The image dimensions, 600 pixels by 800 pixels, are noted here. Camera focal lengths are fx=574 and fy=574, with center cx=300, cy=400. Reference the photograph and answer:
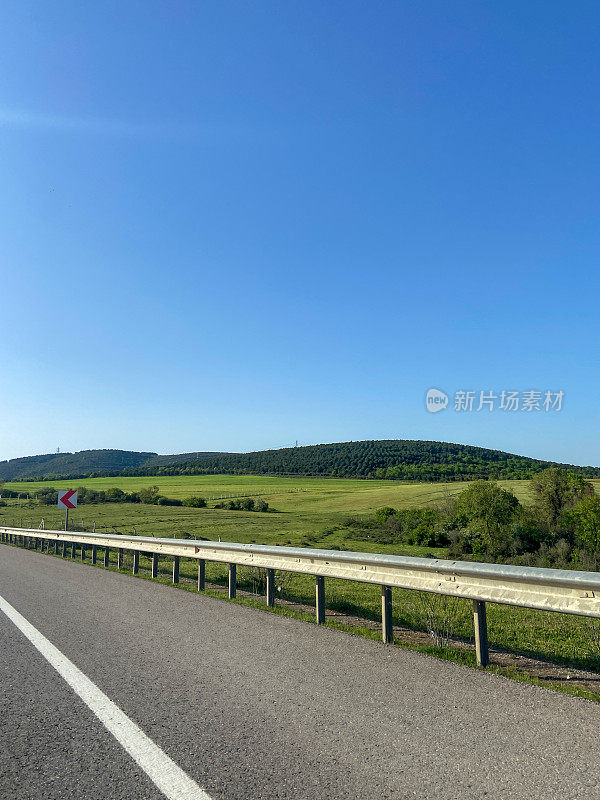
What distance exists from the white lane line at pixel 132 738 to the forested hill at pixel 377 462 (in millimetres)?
78865

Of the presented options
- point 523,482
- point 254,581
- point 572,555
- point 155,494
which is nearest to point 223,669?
point 254,581

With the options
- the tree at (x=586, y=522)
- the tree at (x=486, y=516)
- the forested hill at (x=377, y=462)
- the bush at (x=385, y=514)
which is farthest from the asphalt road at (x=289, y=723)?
the forested hill at (x=377, y=462)

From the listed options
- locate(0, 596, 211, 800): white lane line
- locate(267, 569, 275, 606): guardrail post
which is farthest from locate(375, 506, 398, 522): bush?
locate(0, 596, 211, 800): white lane line

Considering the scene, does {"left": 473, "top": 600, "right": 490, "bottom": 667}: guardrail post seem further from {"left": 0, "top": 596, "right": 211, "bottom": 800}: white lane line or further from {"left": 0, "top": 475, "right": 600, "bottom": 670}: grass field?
{"left": 0, "top": 596, "right": 211, "bottom": 800}: white lane line

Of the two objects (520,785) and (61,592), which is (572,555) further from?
(520,785)

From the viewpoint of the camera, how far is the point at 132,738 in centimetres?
365

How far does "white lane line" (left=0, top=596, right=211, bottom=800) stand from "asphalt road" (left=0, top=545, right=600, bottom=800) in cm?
5

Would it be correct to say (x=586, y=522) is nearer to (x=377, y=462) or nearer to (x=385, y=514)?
(x=385, y=514)

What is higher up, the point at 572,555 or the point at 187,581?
the point at 187,581

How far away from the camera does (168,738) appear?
366cm

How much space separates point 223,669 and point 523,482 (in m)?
75.1

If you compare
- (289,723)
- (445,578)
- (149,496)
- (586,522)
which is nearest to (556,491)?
(586,522)

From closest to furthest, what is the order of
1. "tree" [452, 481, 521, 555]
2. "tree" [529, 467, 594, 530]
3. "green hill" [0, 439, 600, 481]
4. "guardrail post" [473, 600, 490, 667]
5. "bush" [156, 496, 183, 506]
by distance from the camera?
1. "guardrail post" [473, 600, 490, 667]
2. "tree" [452, 481, 521, 555]
3. "tree" [529, 467, 594, 530]
4. "bush" [156, 496, 183, 506]
5. "green hill" [0, 439, 600, 481]

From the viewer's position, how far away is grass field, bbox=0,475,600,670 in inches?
283
